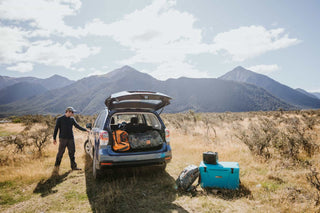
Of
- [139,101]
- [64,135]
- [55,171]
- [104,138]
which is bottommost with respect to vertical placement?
[55,171]

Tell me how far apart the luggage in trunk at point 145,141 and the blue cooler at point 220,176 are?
4.23ft

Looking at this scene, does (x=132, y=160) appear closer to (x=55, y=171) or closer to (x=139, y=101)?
(x=139, y=101)

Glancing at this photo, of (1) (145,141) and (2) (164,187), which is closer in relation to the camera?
(2) (164,187)

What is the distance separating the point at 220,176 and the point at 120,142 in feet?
8.39

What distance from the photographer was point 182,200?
12.2 feet

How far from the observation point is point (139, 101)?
16.8 feet

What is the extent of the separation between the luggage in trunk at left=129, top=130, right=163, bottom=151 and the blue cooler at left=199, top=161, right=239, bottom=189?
1.29 meters

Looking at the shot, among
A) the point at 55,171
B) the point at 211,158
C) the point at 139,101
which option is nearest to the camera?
the point at 211,158

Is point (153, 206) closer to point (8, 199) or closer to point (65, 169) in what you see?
point (8, 199)

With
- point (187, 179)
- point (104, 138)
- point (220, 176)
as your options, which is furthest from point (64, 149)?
point (220, 176)

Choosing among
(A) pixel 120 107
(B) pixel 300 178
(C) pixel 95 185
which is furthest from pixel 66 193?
(B) pixel 300 178

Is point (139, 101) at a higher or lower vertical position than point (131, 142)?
higher

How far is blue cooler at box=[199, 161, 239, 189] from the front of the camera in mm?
4043

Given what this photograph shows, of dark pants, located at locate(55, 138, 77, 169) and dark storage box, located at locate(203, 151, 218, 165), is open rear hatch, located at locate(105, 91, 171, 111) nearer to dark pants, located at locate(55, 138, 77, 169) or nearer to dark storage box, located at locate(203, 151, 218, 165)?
dark storage box, located at locate(203, 151, 218, 165)
